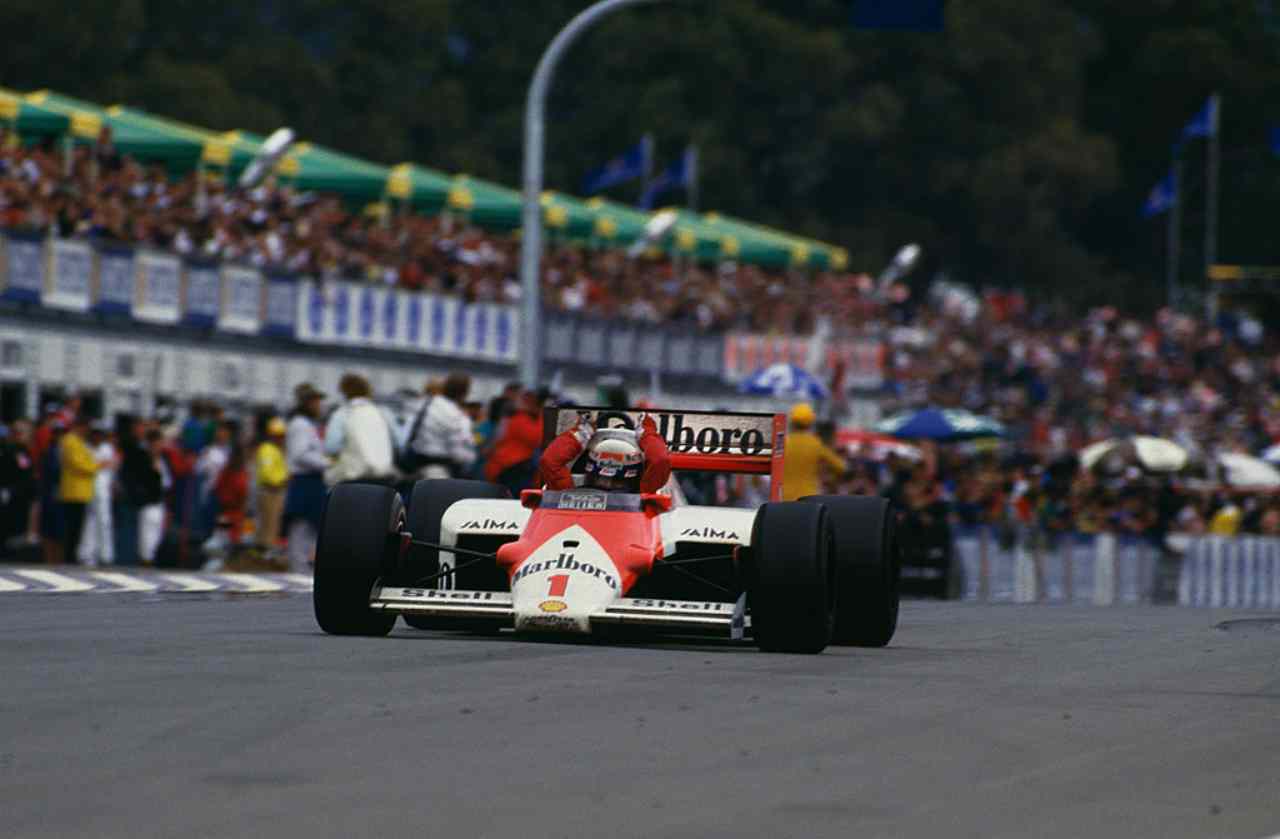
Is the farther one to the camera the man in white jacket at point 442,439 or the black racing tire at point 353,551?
the man in white jacket at point 442,439

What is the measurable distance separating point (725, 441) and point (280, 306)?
25.4 meters

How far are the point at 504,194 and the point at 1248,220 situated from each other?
169 feet

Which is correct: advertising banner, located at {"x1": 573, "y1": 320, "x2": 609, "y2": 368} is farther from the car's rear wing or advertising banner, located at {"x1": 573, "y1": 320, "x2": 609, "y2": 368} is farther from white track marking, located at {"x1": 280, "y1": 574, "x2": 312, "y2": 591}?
the car's rear wing

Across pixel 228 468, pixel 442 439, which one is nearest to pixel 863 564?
pixel 442 439

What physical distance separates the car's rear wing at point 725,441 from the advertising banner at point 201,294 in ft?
73.5

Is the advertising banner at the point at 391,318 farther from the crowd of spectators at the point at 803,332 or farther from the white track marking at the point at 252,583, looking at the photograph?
the white track marking at the point at 252,583

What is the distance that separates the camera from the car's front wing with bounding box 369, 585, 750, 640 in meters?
14.0

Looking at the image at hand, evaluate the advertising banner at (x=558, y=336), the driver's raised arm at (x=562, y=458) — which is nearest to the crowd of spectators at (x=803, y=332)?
the advertising banner at (x=558, y=336)

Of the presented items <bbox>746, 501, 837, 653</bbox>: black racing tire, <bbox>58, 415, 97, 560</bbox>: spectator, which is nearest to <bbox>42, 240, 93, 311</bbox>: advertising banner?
<bbox>58, 415, 97, 560</bbox>: spectator

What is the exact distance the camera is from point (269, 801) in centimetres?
855

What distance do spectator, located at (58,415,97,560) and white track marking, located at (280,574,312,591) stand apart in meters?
4.26

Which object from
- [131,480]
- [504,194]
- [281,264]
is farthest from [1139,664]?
[504,194]

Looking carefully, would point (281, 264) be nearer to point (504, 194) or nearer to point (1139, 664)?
point (504, 194)

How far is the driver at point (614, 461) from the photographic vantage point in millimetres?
14906
